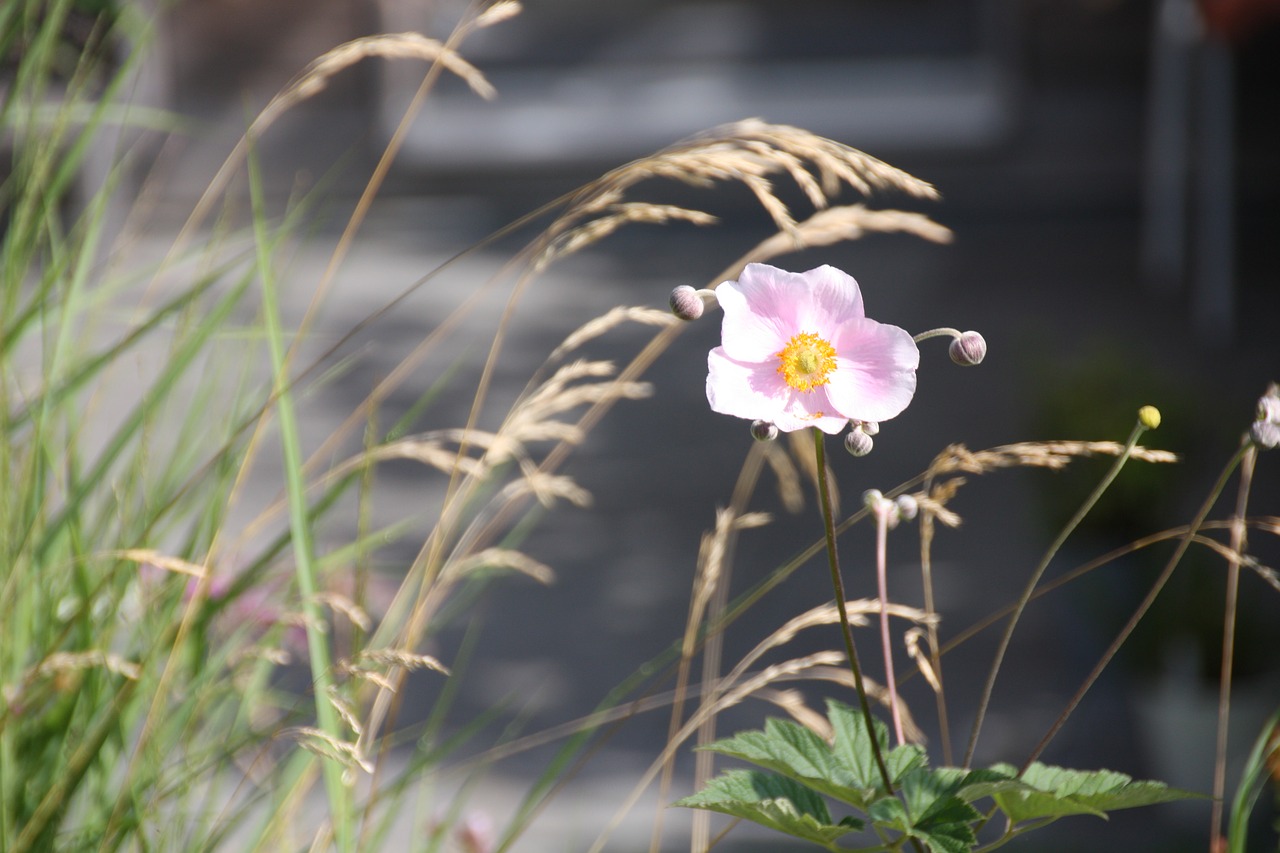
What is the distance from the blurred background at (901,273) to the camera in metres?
2.77

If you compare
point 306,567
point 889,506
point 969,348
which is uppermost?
point 969,348

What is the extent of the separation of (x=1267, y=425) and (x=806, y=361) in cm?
24

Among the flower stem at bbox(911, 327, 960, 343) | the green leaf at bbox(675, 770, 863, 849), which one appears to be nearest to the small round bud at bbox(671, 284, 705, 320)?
the flower stem at bbox(911, 327, 960, 343)

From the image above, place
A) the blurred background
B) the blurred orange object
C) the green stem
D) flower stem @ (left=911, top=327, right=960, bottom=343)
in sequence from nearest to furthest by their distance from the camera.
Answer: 1. flower stem @ (left=911, top=327, right=960, bottom=343)
2. the green stem
3. the blurred background
4. the blurred orange object

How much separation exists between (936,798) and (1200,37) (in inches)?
186

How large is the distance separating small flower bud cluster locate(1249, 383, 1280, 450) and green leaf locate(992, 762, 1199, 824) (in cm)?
18

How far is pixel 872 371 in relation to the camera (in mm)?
618

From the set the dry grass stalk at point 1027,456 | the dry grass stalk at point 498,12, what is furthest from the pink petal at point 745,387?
the dry grass stalk at point 498,12

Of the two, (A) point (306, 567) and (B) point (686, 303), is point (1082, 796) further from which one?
(A) point (306, 567)

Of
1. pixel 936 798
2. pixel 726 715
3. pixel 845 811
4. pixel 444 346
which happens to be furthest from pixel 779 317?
pixel 444 346

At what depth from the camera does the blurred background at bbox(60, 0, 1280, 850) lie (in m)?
2.77

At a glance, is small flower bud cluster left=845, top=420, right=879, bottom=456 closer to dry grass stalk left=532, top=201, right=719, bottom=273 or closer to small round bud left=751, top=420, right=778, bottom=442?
small round bud left=751, top=420, right=778, bottom=442

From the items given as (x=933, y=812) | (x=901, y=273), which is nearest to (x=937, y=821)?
(x=933, y=812)

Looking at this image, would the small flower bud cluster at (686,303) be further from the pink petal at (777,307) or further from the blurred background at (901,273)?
the blurred background at (901,273)
